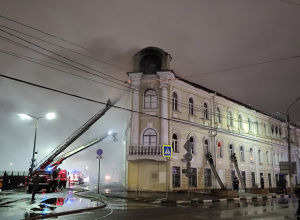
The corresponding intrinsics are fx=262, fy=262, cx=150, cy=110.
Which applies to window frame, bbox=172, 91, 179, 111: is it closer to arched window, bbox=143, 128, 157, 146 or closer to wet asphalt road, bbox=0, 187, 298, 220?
arched window, bbox=143, 128, 157, 146

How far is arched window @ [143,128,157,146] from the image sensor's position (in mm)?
22812

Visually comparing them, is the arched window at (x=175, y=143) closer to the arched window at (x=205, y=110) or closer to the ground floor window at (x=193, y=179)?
the ground floor window at (x=193, y=179)

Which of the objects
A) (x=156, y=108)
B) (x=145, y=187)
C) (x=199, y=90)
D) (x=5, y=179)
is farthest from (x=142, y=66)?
(x=5, y=179)

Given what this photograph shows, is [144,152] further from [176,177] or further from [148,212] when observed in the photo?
[148,212]

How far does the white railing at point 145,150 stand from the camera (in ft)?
71.4

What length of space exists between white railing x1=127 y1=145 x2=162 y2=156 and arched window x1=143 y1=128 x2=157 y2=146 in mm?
830

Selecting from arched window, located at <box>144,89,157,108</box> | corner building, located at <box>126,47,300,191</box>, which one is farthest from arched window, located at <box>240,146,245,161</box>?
arched window, located at <box>144,89,157,108</box>

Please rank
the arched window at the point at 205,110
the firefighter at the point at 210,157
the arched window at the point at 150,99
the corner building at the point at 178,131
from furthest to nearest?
the arched window at the point at 205,110, the firefighter at the point at 210,157, the arched window at the point at 150,99, the corner building at the point at 178,131

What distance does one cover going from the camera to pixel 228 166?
94.0ft

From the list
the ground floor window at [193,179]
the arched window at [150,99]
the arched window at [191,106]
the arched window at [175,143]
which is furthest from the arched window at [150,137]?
the arched window at [191,106]

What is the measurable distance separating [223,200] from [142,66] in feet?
44.6

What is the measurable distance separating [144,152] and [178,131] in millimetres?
4122

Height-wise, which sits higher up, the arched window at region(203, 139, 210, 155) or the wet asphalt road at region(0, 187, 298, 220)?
the arched window at region(203, 139, 210, 155)

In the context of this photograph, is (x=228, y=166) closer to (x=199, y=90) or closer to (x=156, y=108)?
(x=199, y=90)
